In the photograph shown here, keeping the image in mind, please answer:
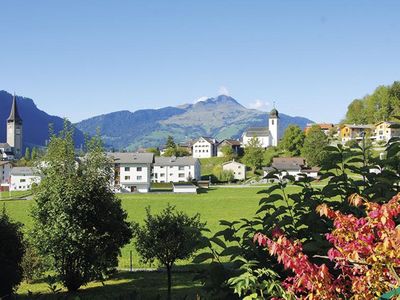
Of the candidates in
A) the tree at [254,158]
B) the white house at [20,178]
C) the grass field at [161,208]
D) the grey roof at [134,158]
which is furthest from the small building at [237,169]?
the white house at [20,178]

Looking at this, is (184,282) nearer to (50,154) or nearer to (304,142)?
(50,154)

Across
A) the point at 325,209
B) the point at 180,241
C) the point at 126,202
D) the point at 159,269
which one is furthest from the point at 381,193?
the point at 126,202

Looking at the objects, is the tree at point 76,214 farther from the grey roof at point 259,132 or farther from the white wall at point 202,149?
the grey roof at point 259,132

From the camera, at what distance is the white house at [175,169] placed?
4926 inches

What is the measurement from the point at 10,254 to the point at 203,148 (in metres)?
171

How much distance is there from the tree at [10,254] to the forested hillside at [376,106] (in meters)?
128

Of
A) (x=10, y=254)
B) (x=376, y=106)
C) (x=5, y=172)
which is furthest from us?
(x=376, y=106)

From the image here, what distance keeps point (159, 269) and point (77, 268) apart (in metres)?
9.55

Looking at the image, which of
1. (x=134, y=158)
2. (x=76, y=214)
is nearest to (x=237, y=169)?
(x=134, y=158)

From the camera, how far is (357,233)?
140 inches

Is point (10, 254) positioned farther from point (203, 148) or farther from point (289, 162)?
point (203, 148)

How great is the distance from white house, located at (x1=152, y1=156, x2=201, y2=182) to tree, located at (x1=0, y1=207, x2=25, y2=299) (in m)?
101

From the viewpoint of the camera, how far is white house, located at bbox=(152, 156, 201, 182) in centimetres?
12512

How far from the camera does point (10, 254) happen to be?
22.0m
